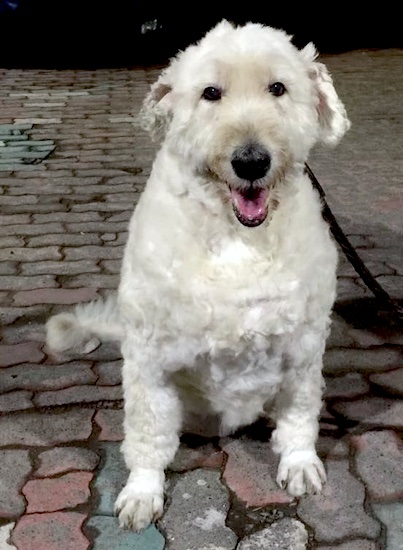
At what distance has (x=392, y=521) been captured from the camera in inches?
112

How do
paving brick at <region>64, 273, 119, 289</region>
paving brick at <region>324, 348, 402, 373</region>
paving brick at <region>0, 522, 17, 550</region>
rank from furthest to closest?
paving brick at <region>64, 273, 119, 289</region> < paving brick at <region>324, 348, 402, 373</region> < paving brick at <region>0, 522, 17, 550</region>

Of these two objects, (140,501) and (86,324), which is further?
(86,324)

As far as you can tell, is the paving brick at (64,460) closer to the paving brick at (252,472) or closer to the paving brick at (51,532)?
the paving brick at (51,532)

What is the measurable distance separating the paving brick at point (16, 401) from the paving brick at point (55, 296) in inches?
38.0

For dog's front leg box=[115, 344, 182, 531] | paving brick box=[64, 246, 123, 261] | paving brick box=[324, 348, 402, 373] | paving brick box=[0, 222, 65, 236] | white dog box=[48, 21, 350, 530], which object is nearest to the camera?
white dog box=[48, 21, 350, 530]

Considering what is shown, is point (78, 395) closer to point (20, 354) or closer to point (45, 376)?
point (45, 376)

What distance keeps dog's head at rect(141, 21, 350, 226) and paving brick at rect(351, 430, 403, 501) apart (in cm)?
113

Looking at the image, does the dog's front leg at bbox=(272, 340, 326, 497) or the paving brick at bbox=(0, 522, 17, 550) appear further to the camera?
the dog's front leg at bbox=(272, 340, 326, 497)

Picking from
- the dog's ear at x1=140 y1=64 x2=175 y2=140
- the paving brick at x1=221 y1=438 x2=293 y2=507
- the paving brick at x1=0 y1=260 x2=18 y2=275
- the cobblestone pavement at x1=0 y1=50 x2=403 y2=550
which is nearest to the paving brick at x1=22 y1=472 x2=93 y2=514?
the cobblestone pavement at x1=0 y1=50 x2=403 y2=550

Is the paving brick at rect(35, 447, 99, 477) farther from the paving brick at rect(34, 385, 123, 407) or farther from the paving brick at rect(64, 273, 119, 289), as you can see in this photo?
the paving brick at rect(64, 273, 119, 289)

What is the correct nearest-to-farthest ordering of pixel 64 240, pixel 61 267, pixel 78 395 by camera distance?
pixel 78 395 → pixel 61 267 → pixel 64 240

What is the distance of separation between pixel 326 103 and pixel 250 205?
48 centimetres

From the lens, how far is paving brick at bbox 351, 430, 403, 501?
303 centimetres

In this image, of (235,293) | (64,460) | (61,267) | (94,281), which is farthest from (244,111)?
(61,267)
